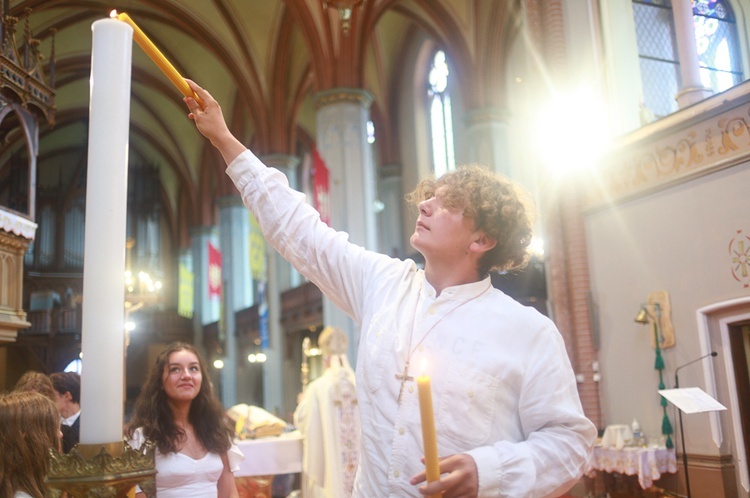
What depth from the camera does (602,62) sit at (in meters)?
9.02

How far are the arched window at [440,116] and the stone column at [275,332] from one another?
9.89 ft

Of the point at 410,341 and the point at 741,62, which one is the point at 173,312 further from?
the point at 410,341

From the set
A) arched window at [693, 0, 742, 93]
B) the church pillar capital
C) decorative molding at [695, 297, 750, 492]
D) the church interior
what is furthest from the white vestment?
the church pillar capital

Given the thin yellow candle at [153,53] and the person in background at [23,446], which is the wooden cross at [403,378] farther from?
the person in background at [23,446]

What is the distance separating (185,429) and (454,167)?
35.5 feet

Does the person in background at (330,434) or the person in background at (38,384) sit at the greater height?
the person in background at (38,384)

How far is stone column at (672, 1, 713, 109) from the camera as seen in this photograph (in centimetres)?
798

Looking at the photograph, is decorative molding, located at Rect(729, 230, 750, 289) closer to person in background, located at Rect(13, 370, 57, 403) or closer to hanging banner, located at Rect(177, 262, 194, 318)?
person in background, located at Rect(13, 370, 57, 403)

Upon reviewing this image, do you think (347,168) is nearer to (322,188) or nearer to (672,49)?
(322,188)

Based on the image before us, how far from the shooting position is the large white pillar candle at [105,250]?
4.40 feet

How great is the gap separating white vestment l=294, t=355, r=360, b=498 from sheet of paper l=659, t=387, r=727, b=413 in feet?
10.0

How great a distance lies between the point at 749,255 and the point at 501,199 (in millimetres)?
6022

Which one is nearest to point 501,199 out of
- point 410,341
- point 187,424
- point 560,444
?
point 410,341

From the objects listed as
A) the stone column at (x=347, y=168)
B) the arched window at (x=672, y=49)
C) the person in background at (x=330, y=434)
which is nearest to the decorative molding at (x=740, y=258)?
the arched window at (x=672, y=49)
